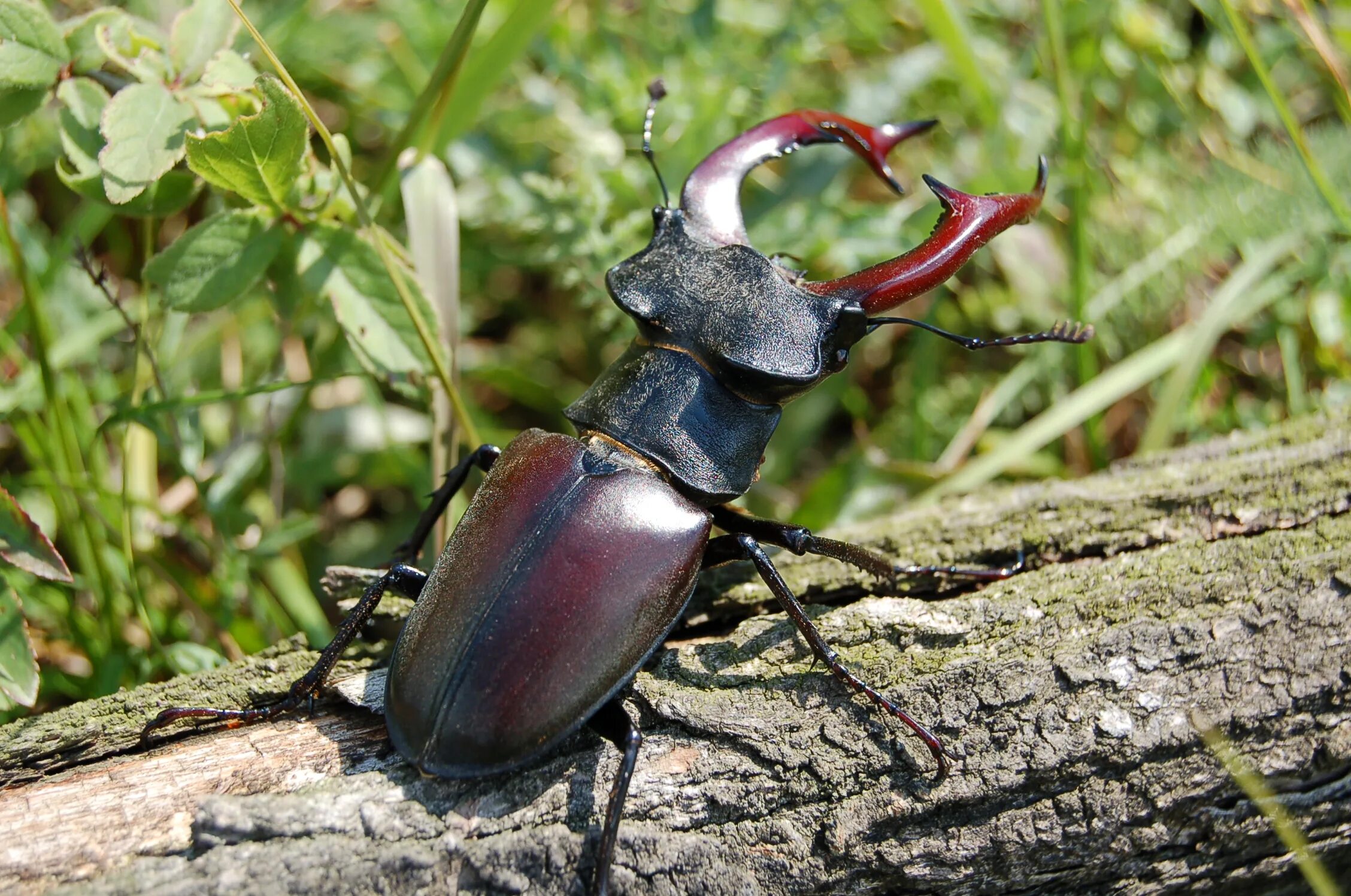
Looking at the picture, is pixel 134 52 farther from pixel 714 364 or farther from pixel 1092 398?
pixel 1092 398

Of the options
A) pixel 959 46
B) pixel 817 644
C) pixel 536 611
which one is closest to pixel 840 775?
pixel 817 644

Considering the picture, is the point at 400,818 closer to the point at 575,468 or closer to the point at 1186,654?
the point at 575,468

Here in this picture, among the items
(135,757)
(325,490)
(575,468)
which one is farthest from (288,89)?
(325,490)

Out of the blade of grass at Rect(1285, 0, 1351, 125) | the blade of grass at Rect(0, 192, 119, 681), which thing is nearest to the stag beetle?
the blade of grass at Rect(0, 192, 119, 681)

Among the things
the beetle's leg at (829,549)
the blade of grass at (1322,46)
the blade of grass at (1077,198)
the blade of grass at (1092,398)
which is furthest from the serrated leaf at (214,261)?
the blade of grass at (1322,46)

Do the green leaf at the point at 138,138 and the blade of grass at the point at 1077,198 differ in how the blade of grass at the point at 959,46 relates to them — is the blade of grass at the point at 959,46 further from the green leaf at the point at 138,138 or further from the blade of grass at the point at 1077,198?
the green leaf at the point at 138,138

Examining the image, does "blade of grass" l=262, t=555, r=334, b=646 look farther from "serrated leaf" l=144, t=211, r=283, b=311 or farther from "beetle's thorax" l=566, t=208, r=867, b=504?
"beetle's thorax" l=566, t=208, r=867, b=504
